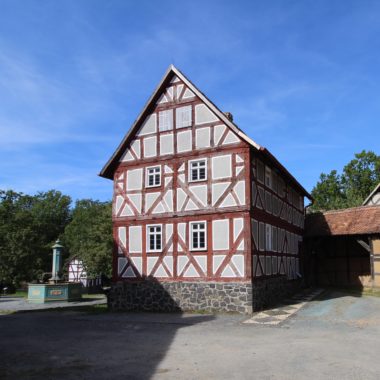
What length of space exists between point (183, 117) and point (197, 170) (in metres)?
2.68

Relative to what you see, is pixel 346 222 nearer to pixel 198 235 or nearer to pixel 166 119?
pixel 198 235

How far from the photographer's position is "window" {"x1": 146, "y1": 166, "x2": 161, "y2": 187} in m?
21.0

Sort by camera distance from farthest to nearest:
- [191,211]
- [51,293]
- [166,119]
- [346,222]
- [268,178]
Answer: [346,222] < [51,293] < [268,178] < [166,119] < [191,211]

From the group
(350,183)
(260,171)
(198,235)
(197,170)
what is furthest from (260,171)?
(350,183)

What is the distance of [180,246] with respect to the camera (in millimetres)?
→ 19609

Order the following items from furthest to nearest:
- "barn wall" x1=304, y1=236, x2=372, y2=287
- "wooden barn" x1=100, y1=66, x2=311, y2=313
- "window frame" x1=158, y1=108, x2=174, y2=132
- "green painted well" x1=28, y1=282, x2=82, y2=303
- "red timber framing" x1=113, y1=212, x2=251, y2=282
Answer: "barn wall" x1=304, y1=236, x2=372, y2=287, "green painted well" x1=28, y1=282, x2=82, y2=303, "window frame" x1=158, y1=108, x2=174, y2=132, "wooden barn" x1=100, y1=66, x2=311, y2=313, "red timber framing" x1=113, y1=212, x2=251, y2=282

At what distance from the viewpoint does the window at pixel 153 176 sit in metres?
21.0

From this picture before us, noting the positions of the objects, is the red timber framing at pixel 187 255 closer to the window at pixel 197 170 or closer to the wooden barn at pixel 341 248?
the window at pixel 197 170

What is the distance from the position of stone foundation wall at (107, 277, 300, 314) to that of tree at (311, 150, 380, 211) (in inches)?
1191

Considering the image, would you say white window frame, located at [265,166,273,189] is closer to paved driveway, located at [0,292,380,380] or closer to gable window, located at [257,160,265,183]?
gable window, located at [257,160,265,183]

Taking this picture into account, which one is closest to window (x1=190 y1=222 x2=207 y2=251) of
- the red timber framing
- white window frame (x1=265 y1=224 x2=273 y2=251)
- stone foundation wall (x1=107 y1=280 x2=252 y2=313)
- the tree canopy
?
the red timber framing

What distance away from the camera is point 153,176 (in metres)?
21.1

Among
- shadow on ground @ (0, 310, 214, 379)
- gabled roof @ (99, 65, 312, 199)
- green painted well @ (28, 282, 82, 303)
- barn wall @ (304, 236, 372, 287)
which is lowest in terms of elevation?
shadow on ground @ (0, 310, 214, 379)

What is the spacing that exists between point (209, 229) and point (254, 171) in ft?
10.6
